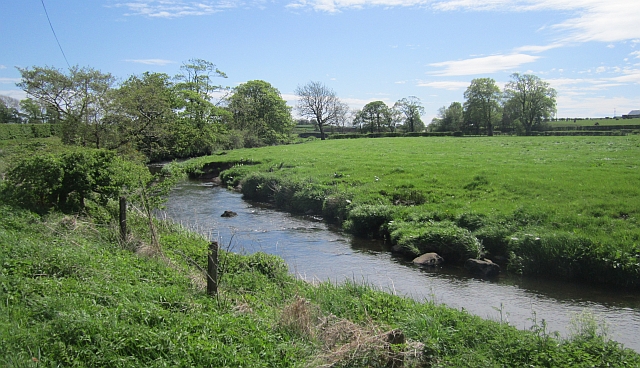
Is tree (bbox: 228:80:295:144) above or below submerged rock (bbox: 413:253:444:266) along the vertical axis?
above

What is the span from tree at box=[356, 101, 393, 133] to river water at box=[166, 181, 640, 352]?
85761 millimetres

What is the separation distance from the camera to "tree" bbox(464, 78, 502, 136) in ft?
299

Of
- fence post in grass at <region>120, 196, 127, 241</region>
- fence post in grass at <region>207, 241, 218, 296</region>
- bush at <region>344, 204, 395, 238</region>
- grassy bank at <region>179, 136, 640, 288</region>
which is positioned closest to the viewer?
fence post in grass at <region>207, 241, 218, 296</region>

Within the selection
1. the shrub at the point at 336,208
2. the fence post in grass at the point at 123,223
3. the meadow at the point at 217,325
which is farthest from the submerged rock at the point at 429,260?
the fence post in grass at the point at 123,223

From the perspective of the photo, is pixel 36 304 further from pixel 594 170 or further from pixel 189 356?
pixel 594 170

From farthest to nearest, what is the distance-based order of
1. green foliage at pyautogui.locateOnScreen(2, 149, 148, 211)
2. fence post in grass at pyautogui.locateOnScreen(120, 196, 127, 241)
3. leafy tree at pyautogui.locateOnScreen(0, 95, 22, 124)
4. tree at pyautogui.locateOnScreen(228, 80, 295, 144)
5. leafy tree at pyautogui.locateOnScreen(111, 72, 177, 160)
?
tree at pyautogui.locateOnScreen(228, 80, 295, 144)
leafy tree at pyautogui.locateOnScreen(0, 95, 22, 124)
leafy tree at pyautogui.locateOnScreen(111, 72, 177, 160)
green foliage at pyautogui.locateOnScreen(2, 149, 148, 211)
fence post in grass at pyautogui.locateOnScreen(120, 196, 127, 241)

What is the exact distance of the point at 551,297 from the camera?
37.0 feet

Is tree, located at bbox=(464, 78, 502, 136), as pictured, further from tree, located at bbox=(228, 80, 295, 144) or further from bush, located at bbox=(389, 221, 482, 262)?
bush, located at bbox=(389, 221, 482, 262)

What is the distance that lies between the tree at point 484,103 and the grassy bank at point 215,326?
89.4 m

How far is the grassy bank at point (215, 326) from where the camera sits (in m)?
→ 5.70

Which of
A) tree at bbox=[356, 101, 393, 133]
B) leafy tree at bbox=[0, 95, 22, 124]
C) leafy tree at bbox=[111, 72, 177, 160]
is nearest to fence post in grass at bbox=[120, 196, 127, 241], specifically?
leafy tree at bbox=[111, 72, 177, 160]

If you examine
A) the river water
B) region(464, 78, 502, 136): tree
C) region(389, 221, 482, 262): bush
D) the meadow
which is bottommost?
the river water

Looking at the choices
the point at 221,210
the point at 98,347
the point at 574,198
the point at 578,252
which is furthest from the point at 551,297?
the point at 221,210

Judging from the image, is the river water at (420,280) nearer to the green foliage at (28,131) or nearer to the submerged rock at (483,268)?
the submerged rock at (483,268)
